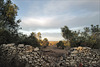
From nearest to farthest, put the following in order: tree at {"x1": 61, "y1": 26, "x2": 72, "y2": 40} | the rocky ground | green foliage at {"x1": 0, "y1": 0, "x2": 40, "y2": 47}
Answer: the rocky ground
green foliage at {"x1": 0, "y1": 0, "x2": 40, "y2": 47}
tree at {"x1": 61, "y1": 26, "x2": 72, "y2": 40}

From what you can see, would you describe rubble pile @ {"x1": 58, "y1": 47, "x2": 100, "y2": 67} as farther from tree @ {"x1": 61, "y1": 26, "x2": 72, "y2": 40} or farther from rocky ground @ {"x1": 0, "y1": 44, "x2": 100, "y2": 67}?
tree @ {"x1": 61, "y1": 26, "x2": 72, "y2": 40}

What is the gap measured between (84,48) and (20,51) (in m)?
6.54

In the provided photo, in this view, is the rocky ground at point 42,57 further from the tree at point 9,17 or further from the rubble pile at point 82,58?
the tree at point 9,17

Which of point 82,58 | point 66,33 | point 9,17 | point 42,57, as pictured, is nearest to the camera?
point 82,58

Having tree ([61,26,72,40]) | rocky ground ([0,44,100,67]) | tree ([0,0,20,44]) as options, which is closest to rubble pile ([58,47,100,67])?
rocky ground ([0,44,100,67])

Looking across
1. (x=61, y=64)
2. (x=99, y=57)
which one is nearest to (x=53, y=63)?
(x=61, y=64)

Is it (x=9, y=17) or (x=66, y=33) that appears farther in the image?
(x=66, y=33)

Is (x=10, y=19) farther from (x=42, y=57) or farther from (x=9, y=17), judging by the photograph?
(x=42, y=57)

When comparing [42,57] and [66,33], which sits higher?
[66,33]

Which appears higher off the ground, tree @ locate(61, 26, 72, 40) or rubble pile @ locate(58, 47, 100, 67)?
tree @ locate(61, 26, 72, 40)

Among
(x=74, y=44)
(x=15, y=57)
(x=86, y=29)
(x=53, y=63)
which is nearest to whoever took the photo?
(x=15, y=57)

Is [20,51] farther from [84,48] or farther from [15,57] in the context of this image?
[84,48]

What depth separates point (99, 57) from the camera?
1032 cm

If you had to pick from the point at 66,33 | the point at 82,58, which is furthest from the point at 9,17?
the point at 66,33
